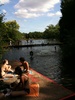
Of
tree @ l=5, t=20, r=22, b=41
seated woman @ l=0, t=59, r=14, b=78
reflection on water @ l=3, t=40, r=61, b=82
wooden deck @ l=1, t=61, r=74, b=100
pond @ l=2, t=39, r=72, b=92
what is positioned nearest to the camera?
wooden deck @ l=1, t=61, r=74, b=100

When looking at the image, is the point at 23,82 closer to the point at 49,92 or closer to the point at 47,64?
the point at 49,92

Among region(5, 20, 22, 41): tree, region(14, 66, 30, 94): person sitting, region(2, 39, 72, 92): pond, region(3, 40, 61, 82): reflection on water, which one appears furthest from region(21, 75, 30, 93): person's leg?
region(5, 20, 22, 41): tree

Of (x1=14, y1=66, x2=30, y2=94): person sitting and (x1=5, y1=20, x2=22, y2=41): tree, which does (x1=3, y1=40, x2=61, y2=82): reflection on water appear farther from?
(x1=5, y1=20, x2=22, y2=41): tree

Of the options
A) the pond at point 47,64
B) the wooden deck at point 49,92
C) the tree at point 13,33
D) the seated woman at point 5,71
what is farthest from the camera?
the tree at point 13,33

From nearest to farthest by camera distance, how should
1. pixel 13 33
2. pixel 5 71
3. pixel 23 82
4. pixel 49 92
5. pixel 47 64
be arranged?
pixel 23 82 → pixel 49 92 → pixel 5 71 → pixel 47 64 → pixel 13 33

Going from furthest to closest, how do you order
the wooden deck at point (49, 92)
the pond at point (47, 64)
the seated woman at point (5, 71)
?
the pond at point (47, 64) < the seated woman at point (5, 71) < the wooden deck at point (49, 92)

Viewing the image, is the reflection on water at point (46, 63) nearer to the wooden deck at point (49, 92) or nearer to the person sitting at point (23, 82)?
the wooden deck at point (49, 92)

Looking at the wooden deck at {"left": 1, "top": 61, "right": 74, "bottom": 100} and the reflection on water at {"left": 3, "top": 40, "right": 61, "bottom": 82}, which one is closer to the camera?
the wooden deck at {"left": 1, "top": 61, "right": 74, "bottom": 100}

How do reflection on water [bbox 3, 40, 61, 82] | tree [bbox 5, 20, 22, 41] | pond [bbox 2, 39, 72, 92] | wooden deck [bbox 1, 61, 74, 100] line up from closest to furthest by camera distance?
1. wooden deck [bbox 1, 61, 74, 100]
2. pond [bbox 2, 39, 72, 92]
3. reflection on water [bbox 3, 40, 61, 82]
4. tree [bbox 5, 20, 22, 41]

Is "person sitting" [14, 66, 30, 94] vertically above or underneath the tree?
underneath

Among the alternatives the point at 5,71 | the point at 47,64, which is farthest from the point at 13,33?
the point at 5,71

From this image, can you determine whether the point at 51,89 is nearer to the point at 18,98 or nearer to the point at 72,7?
the point at 18,98

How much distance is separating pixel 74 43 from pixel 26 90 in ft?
79.4

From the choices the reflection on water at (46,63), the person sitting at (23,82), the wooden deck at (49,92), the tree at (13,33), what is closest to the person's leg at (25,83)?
the person sitting at (23,82)
